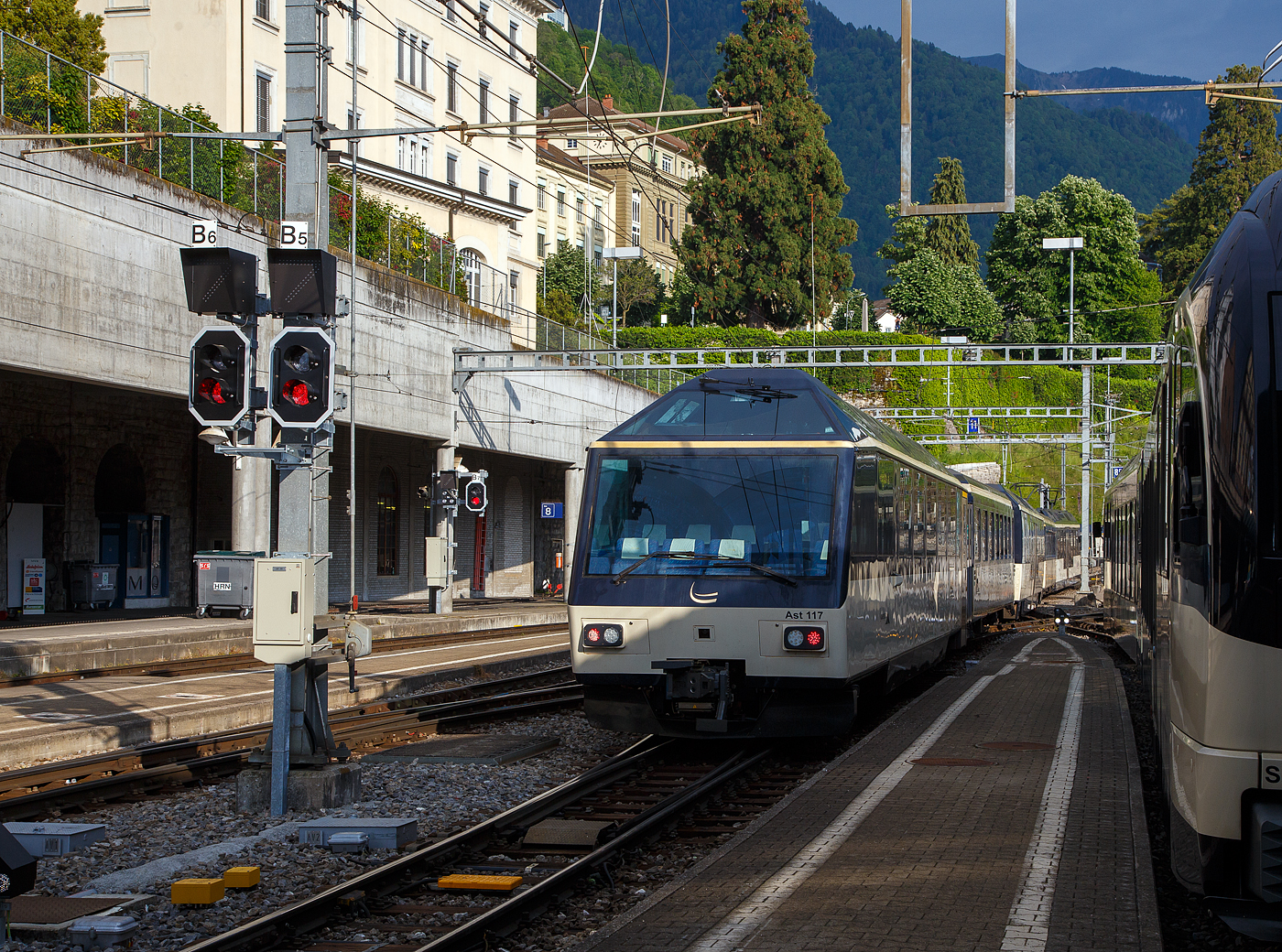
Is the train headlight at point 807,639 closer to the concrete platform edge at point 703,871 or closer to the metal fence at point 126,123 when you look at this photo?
the concrete platform edge at point 703,871

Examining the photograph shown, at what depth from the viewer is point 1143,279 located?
8788 centimetres

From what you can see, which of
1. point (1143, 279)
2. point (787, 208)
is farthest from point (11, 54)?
point (1143, 279)

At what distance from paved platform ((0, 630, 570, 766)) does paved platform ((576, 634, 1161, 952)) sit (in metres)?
6.41

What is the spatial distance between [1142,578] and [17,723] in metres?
10.3

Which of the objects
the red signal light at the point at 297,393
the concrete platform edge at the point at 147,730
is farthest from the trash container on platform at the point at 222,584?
the red signal light at the point at 297,393

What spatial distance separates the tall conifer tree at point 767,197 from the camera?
2825 inches

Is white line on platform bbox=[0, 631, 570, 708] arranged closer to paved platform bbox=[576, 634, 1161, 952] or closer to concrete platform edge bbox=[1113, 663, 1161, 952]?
paved platform bbox=[576, 634, 1161, 952]

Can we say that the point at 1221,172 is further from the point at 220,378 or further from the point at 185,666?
the point at 220,378

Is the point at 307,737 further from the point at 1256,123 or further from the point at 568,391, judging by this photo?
the point at 1256,123

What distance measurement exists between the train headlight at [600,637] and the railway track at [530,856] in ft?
3.13

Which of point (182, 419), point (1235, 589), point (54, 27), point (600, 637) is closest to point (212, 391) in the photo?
point (600, 637)

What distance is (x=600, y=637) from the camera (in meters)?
11.4

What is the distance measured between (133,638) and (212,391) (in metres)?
12.2

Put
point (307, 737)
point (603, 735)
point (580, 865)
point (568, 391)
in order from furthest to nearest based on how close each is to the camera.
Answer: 1. point (568, 391)
2. point (603, 735)
3. point (307, 737)
4. point (580, 865)
